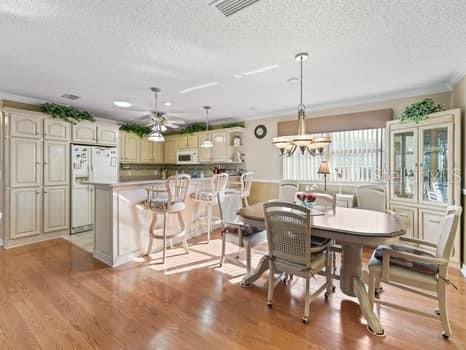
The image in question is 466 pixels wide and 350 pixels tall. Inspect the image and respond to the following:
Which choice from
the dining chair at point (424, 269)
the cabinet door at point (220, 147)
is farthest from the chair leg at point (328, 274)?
the cabinet door at point (220, 147)

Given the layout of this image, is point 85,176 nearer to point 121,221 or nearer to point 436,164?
point 121,221

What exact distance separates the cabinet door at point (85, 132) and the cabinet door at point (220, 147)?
99.4 inches

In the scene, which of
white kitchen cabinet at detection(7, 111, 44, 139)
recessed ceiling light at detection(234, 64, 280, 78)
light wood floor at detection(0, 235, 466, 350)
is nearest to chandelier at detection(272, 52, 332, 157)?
recessed ceiling light at detection(234, 64, 280, 78)

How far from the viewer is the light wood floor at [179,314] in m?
1.88

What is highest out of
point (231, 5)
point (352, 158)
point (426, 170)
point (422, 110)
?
point (231, 5)

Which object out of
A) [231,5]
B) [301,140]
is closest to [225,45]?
[231,5]

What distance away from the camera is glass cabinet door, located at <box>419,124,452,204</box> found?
323 cm

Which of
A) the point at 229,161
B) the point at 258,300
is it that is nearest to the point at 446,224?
the point at 258,300

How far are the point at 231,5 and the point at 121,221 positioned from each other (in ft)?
9.29

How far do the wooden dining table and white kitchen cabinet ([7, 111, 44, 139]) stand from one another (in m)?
3.86

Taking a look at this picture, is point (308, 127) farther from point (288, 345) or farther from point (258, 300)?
point (288, 345)

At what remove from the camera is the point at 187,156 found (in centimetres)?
641

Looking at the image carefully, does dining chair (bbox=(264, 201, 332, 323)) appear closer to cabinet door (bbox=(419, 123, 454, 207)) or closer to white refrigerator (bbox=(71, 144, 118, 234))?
cabinet door (bbox=(419, 123, 454, 207))

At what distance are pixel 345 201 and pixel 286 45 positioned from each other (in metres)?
2.81
